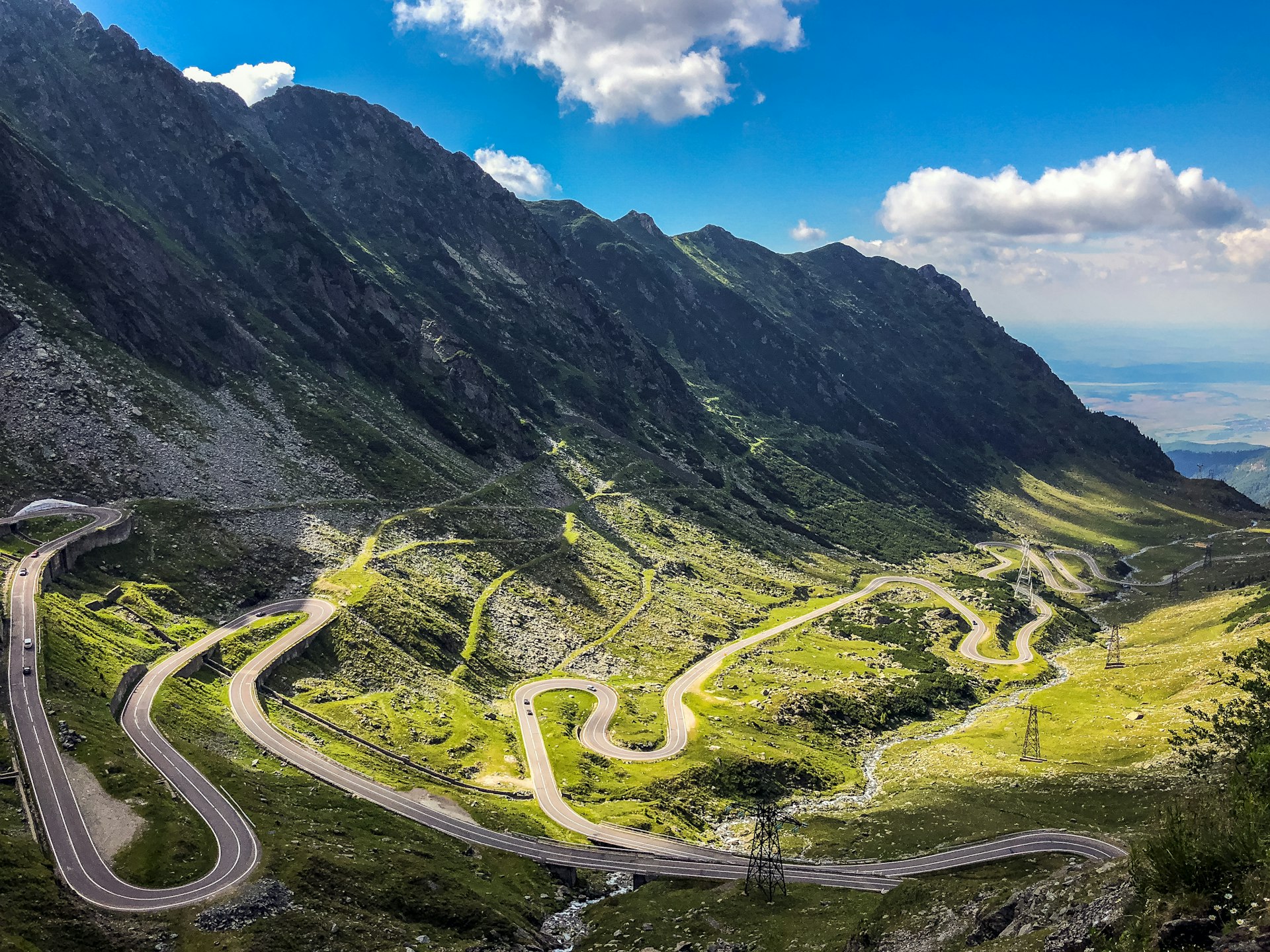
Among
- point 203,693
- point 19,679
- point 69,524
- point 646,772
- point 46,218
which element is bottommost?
point 646,772

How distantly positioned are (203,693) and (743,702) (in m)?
86.7

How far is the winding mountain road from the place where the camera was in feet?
183

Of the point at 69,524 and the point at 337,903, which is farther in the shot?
the point at 69,524

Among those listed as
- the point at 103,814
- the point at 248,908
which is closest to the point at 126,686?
the point at 103,814

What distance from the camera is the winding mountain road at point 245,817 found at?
55.7m

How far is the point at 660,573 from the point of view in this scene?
198750 mm

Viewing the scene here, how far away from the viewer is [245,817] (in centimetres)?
6512

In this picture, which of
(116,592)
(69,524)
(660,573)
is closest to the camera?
(116,592)

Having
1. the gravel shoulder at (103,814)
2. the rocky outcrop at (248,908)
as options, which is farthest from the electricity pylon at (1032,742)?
the gravel shoulder at (103,814)

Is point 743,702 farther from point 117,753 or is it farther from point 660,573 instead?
point 117,753

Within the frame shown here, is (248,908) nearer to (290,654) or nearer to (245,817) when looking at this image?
(245,817)

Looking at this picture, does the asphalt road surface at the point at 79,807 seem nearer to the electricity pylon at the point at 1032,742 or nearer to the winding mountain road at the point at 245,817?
the winding mountain road at the point at 245,817

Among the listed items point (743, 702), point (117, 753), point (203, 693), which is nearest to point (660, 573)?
point (743, 702)

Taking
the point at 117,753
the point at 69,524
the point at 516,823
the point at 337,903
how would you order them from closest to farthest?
the point at 337,903 → the point at 117,753 → the point at 516,823 → the point at 69,524
